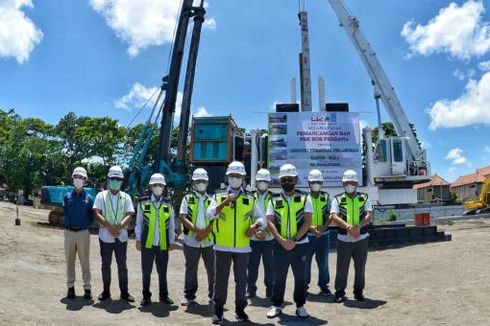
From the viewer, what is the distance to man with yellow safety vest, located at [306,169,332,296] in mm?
8047

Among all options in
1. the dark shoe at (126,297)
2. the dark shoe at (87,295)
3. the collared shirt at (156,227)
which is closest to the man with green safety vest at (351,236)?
the collared shirt at (156,227)

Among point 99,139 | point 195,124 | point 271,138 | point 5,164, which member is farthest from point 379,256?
point 5,164

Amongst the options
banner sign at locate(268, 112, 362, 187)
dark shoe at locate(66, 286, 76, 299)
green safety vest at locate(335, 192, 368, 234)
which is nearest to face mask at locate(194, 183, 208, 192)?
green safety vest at locate(335, 192, 368, 234)

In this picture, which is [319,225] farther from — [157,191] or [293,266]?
[157,191]

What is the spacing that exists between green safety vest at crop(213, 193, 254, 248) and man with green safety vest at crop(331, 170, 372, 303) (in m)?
2.05

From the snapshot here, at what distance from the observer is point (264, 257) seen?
7.74 meters

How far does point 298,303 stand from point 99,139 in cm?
4087

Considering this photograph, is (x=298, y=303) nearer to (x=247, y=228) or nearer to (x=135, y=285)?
(x=247, y=228)

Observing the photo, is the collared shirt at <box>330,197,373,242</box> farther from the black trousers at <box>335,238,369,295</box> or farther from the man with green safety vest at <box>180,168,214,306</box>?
the man with green safety vest at <box>180,168,214,306</box>

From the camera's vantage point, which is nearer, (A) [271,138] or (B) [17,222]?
(A) [271,138]

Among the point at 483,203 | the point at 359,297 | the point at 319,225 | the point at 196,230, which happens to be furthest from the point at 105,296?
the point at 483,203

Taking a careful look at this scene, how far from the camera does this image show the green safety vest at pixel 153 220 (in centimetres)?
736

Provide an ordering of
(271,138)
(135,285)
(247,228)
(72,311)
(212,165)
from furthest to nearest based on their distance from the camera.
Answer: (212,165) < (271,138) < (135,285) < (72,311) < (247,228)

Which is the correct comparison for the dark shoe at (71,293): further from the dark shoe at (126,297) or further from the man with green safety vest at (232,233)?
the man with green safety vest at (232,233)
